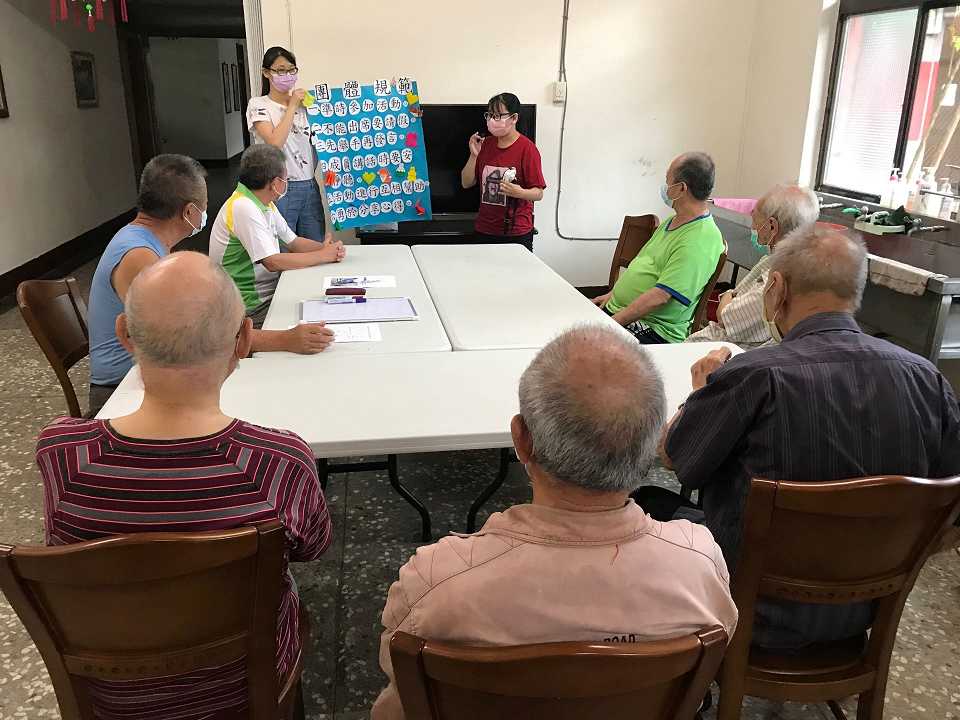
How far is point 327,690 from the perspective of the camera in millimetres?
1905

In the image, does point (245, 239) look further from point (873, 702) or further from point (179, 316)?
point (873, 702)

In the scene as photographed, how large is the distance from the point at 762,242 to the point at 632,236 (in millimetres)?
1286

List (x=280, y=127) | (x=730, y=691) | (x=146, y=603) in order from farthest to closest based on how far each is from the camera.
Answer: (x=280, y=127) → (x=730, y=691) → (x=146, y=603)

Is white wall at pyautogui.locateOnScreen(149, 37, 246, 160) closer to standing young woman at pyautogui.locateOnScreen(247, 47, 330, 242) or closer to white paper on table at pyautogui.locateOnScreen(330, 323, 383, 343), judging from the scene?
standing young woman at pyautogui.locateOnScreen(247, 47, 330, 242)

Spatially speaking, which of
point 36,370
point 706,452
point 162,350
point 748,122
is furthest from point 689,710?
point 748,122

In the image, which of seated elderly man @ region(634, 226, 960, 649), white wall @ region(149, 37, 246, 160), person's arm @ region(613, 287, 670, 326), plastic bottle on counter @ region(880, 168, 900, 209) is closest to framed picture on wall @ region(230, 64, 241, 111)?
white wall @ region(149, 37, 246, 160)

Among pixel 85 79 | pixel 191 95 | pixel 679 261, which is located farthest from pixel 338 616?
pixel 191 95

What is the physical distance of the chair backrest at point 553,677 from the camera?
2.68ft

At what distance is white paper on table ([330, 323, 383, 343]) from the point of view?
230cm

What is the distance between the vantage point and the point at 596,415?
37.0 inches

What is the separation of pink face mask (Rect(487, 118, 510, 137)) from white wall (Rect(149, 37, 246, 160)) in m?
10.7

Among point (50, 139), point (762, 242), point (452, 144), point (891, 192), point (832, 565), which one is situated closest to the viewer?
point (832, 565)

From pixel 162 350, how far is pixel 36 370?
3432mm

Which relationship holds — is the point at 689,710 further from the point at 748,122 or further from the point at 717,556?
the point at 748,122
